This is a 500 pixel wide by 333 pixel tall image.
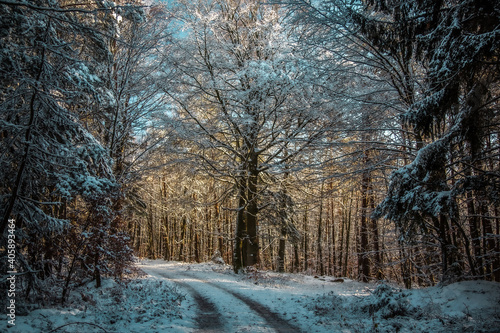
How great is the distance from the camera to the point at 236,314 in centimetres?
730

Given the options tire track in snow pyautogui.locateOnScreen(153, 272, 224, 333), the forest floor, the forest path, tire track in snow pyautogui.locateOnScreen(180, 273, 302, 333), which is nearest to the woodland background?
the forest floor

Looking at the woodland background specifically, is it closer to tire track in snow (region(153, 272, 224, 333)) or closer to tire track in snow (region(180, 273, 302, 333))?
tire track in snow (region(153, 272, 224, 333))

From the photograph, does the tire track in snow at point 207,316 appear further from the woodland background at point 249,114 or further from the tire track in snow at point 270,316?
the woodland background at point 249,114

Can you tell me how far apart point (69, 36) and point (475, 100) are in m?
9.96

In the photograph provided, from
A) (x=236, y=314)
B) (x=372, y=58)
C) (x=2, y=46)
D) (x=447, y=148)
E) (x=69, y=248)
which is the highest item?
(x=372, y=58)

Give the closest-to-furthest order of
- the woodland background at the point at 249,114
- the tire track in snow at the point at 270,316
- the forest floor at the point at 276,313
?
the forest floor at the point at 276,313
the woodland background at the point at 249,114
the tire track in snow at the point at 270,316

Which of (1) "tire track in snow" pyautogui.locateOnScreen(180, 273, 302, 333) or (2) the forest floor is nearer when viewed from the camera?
(2) the forest floor

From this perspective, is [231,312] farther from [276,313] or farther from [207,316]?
[276,313]

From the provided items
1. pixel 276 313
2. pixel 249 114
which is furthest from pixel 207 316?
pixel 249 114

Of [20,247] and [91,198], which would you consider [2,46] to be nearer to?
[91,198]

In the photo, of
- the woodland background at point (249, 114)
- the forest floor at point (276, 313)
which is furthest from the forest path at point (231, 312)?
the woodland background at point (249, 114)

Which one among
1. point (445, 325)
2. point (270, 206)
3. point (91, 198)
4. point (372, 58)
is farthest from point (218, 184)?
point (445, 325)

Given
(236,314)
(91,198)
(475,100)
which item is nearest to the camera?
(475,100)

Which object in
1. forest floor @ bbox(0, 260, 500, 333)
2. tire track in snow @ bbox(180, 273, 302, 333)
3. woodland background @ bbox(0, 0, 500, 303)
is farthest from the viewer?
tire track in snow @ bbox(180, 273, 302, 333)
